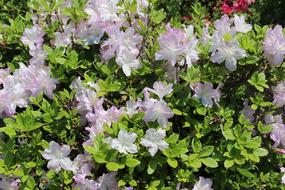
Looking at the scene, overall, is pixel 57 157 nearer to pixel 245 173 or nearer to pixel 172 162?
pixel 172 162

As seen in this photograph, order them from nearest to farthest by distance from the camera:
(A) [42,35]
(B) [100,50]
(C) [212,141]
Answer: (C) [212,141] < (B) [100,50] < (A) [42,35]

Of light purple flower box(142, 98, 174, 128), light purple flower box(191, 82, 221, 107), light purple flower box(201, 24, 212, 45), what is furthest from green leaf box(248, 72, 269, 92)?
light purple flower box(142, 98, 174, 128)

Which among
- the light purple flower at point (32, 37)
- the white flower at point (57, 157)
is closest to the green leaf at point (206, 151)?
the white flower at point (57, 157)

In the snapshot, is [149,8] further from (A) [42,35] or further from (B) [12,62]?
(B) [12,62]

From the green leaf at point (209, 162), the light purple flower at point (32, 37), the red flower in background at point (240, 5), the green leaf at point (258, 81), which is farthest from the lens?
the red flower in background at point (240, 5)

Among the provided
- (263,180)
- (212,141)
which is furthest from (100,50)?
(263,180)

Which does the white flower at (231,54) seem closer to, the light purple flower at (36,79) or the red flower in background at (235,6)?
the light purple flower at (36,79)
